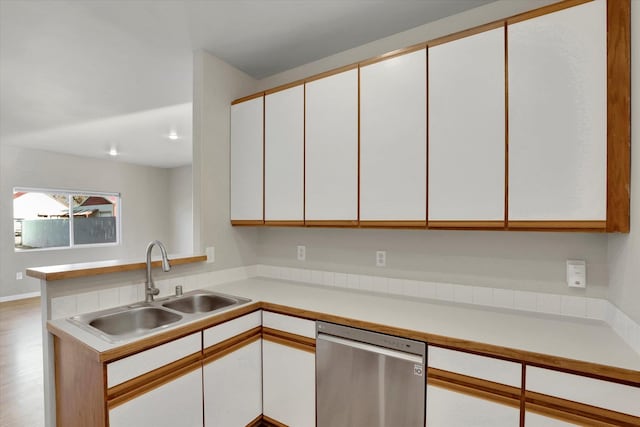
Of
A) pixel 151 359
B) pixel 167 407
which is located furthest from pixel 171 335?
pixel 167 407

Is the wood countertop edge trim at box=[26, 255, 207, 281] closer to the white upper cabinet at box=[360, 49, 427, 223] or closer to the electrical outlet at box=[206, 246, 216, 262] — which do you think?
the electrical outlet at box=[206, 246, 216, 262]

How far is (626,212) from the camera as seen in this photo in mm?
1226

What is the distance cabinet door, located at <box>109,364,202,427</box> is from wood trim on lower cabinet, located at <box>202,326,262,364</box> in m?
0.08

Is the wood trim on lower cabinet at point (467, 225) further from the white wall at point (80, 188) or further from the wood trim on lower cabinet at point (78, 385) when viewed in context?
the white wall at point (80, 188)

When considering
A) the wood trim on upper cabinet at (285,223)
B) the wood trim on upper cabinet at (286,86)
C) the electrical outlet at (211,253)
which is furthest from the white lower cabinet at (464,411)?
the wood trim on upper cabinet at (286,86)

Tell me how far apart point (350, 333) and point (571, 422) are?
2.99 feet

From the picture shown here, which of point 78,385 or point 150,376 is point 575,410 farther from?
point 78,385

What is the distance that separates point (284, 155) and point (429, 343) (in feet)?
4.99

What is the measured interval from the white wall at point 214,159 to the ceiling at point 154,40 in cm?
17

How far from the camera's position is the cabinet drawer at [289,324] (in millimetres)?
1729

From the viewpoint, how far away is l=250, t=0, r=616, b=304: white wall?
5.18ft

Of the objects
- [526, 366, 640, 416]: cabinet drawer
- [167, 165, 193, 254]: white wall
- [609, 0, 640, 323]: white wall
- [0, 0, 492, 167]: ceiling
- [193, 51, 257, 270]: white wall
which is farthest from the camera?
[167, 165, 193, 254]: white wall

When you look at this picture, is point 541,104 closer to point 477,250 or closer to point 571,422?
point 477,250

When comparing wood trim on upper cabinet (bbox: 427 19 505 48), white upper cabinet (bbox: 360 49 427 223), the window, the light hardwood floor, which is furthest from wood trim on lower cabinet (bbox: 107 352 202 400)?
the window
